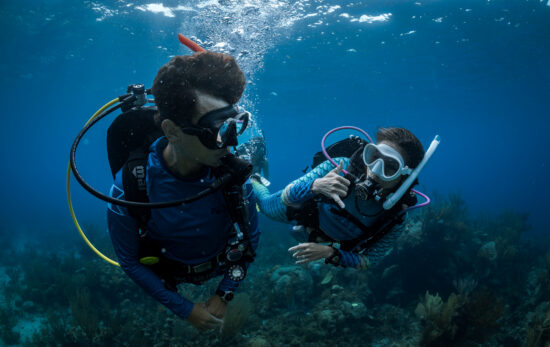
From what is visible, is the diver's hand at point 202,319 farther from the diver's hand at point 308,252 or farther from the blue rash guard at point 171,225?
the diver's hand at point 308,252

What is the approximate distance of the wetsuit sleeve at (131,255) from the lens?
2.23 metres

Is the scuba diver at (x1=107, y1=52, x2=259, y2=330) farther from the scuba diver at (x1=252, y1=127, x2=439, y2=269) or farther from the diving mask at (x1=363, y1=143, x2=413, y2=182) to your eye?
the diving mask at (x1=363, y1=143, x2=413, y2=182)

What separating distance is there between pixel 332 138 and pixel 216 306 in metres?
3.07

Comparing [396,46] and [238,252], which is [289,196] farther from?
[396,46]

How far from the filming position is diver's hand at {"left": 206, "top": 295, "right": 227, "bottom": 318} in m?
2.55

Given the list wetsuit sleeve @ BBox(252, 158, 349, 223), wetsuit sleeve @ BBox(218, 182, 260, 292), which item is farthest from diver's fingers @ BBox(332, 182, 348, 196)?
wetsuit sleeve @ BBox(218, 182, 260, 292)

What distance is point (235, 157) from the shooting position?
2.21 m

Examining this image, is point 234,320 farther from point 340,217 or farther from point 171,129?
point 171,129

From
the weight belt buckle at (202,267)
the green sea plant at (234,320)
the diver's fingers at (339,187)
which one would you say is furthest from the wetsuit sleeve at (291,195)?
the green sea plant at (234,320)

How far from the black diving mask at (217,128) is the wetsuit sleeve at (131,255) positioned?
0.83m

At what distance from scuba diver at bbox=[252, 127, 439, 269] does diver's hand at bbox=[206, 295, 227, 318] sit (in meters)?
0.85

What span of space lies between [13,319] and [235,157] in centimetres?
1113

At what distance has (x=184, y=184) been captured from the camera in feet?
7.41

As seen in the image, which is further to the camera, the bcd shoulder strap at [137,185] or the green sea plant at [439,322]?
the green sea plant at [439,322]
